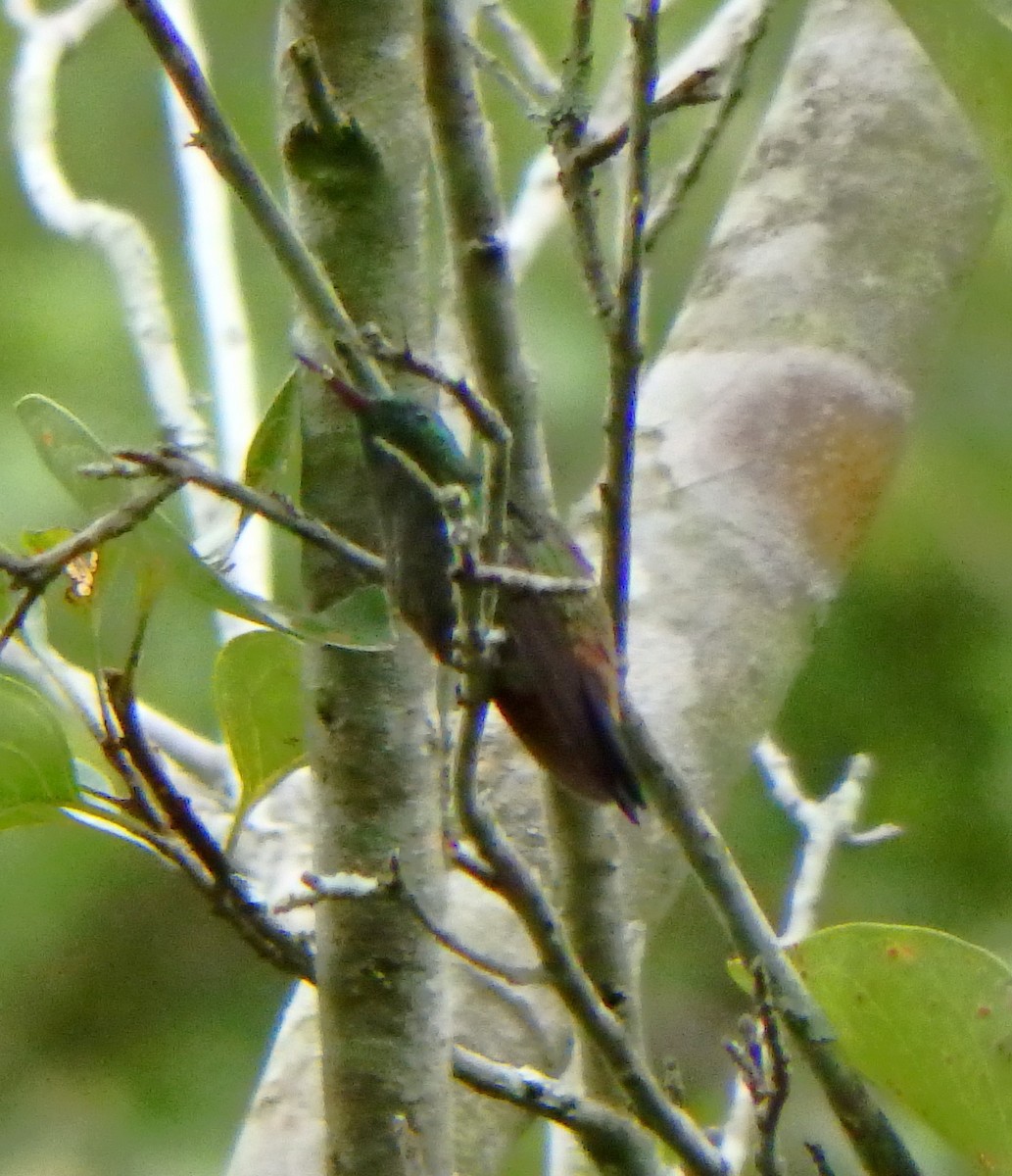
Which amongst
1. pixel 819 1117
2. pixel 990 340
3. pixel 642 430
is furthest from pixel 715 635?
pixel 990 340

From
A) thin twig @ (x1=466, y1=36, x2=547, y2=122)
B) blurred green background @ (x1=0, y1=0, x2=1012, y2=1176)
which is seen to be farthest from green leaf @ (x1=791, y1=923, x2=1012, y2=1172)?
blurred green background @ (x1=0, y1=0, x2=1012, y2=1176)

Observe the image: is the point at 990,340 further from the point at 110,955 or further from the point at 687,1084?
the point at 110,955

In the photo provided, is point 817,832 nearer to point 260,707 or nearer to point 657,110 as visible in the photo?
point 260,707

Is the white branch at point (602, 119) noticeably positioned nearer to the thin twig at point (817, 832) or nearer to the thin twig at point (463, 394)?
the thin twig at point (817, 832)

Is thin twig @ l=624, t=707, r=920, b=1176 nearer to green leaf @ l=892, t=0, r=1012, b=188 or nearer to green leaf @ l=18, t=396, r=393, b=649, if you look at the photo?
green leaf @ l=18, t=396, r=393, b=649

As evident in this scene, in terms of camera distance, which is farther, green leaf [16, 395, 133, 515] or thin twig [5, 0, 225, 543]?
thin twig [5, 0, 225, 543]

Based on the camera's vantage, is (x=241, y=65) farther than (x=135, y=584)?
Yes
